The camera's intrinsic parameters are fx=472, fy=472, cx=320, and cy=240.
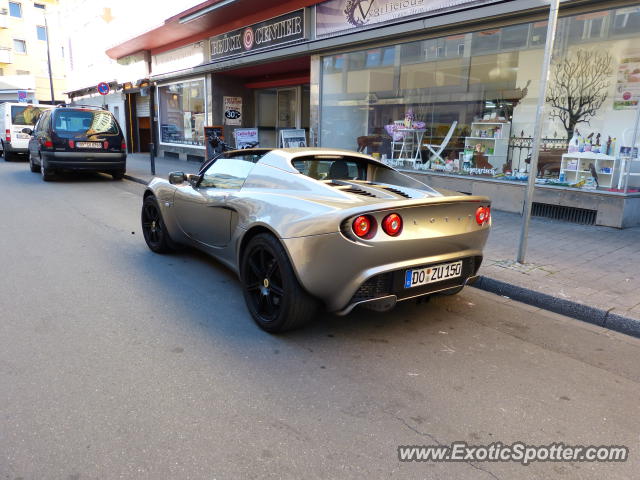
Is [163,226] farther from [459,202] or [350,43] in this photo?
[350,43]

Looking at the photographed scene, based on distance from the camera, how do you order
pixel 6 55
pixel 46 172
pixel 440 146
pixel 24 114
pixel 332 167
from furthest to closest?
pixel 6 55, pixel 24 114, pixel 46 172, pixel 440 146, pixel 332 167

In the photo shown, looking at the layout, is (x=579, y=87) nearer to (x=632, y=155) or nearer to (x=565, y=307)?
(x=632, y=155)

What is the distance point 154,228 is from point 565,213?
6230 millimetres

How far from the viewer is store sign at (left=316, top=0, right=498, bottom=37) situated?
8.52 meters

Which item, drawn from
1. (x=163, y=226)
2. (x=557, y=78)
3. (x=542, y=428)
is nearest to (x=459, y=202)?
(x=542, y=428)

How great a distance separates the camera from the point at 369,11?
10.0 m

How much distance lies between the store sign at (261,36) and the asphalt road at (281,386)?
948 cm

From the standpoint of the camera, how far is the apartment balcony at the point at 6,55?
46.0m

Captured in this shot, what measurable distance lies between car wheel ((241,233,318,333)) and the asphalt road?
15 cm

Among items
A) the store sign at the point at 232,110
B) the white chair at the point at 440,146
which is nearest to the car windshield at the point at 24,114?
the store sign at the point at 232,110

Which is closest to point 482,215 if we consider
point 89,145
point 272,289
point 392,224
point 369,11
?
point 392,224

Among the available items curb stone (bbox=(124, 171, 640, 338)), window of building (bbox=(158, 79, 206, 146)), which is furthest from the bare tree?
window of building (bbox=(158, 79, 206, 146))

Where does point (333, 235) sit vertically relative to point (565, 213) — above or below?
above

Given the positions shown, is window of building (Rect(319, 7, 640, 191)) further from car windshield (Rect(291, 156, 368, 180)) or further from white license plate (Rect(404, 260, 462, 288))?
white license plate (Rect(404, 260, 462, 288))
